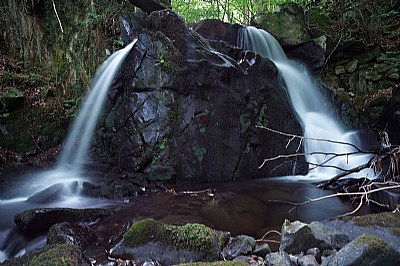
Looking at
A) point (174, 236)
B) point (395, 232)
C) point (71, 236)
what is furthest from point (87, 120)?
point (395, 232)

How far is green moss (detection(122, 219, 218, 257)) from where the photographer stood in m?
2.72

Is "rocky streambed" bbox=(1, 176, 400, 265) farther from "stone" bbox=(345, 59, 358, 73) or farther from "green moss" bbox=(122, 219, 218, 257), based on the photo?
"stone" bbox=(345, 59, 358, 73)

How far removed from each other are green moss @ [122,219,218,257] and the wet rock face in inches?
117

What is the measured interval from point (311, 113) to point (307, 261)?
7.29m

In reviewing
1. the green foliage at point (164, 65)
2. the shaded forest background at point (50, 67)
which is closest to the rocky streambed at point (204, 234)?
the green foliage at point (164, 65)

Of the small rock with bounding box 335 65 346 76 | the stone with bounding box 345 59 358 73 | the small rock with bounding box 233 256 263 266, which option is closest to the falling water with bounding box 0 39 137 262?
the small rock with bounding box 233 256 263 266

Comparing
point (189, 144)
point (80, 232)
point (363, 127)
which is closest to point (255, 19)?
point (363, 127)

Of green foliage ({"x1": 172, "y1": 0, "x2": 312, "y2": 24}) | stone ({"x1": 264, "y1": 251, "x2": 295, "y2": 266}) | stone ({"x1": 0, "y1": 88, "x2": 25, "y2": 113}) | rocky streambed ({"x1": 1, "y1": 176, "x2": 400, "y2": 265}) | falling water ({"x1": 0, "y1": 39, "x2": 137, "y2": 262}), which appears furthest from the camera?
green foliage ({"x1": 172, "y1": 0, "x2": 312, "y2": 24})

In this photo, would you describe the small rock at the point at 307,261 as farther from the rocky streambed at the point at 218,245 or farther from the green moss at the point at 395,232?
the green moss at the point at 395,232

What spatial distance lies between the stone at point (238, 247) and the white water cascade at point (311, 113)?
4391 millimetres

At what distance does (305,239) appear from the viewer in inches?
108

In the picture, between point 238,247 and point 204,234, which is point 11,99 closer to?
point 204,234

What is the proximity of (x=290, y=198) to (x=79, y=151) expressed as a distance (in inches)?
193

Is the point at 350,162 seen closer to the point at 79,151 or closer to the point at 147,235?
the point at 147,235
